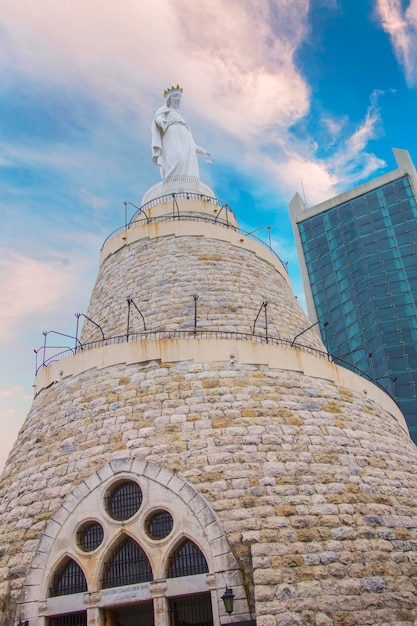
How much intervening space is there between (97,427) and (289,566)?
4296 mm

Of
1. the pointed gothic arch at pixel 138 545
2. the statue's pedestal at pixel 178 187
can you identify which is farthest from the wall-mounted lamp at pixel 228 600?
the statue's pedestal at pixel 178 187

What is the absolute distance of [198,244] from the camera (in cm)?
1585

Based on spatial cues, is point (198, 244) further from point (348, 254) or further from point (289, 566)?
point (348, 254)

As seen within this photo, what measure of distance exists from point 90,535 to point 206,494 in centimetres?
221

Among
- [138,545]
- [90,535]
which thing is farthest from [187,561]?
[90,535]

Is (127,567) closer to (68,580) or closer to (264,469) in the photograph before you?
(68,580)

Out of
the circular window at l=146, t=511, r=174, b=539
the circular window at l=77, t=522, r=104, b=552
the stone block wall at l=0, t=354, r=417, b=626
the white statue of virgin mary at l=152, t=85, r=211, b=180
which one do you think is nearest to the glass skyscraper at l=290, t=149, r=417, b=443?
the white statue of virgin mary at l=152, t=85, r=211, b=180

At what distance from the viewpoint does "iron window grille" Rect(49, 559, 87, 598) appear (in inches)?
352

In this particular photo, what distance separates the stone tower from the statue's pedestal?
8553 mm

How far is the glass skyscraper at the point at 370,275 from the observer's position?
29.5m

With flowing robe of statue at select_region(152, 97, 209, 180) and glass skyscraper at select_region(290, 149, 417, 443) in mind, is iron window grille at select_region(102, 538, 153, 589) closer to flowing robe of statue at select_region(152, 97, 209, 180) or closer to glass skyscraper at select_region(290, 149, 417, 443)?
flowing robe of statue at select_region(152, 97, 209, 180)

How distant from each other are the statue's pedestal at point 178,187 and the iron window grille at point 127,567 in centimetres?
1323

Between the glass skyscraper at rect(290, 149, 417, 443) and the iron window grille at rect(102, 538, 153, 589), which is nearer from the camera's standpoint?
the iron window grille at rect(102, 538, 153, 589)

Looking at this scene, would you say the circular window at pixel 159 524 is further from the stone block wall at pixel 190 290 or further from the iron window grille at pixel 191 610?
the stone block wall at pixel 190 290
